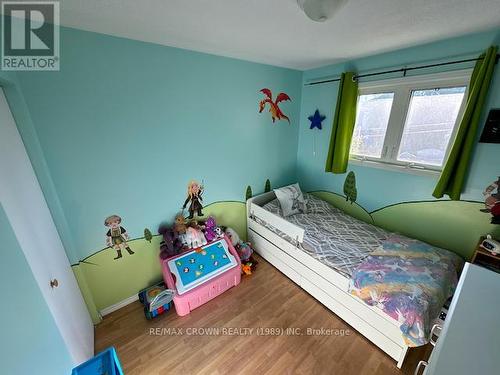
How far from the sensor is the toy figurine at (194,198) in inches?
87.8

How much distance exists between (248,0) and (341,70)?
1.78m

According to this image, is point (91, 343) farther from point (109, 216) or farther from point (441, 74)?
point (441, 74)

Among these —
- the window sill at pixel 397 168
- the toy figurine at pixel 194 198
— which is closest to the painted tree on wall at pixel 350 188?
the window sill at pixel 397 168

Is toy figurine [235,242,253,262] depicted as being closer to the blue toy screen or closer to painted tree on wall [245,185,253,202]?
the blue toy screen

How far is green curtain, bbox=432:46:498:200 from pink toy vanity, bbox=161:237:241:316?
84.1 inches

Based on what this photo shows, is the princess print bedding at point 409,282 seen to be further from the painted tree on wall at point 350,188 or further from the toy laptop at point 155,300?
the toy laptop at point 155,300

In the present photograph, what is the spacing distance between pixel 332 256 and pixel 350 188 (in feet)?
3.50

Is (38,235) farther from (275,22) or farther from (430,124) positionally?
(430,124)

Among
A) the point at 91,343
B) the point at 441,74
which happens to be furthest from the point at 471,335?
the point at 91,343

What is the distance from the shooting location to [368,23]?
1.35 meters

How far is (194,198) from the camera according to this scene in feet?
7.48

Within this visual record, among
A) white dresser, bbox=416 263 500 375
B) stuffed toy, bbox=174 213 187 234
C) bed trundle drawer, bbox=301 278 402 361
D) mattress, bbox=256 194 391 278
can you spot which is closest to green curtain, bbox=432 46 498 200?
mattress, bbox=256 194 391 278

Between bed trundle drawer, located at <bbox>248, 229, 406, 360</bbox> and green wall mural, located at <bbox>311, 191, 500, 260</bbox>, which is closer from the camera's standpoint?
bed trundle drawer, located at <bbox>248, 229, 406, 360</bbox>

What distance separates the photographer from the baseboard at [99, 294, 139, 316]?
1.94 m
